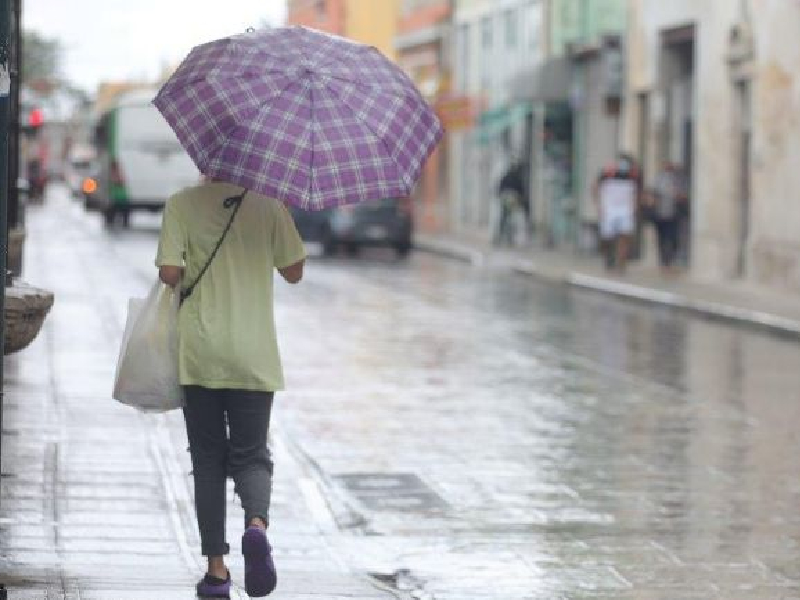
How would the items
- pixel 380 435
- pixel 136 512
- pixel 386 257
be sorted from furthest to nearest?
pixel 386 257
pixel 380 435
pixel 136 512

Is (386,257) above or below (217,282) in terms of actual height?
below

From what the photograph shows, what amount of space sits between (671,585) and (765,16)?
917 inches

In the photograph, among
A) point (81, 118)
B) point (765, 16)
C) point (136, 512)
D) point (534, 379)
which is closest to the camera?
point (136, 512)

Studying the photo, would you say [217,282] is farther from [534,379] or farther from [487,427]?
[534,379]

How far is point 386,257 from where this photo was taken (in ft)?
136

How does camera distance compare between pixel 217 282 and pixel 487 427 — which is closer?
pixel 217 282

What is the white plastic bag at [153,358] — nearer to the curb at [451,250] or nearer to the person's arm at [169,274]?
the person's arm at [169,274]

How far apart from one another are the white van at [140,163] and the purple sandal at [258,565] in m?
47.8

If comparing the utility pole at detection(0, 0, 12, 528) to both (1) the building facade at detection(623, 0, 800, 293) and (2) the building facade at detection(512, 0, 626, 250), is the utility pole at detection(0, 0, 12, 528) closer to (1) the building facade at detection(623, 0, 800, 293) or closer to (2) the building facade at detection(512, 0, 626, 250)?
(1) the building facade at detection(623, 0, 800, 293)

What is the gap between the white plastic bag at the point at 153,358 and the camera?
7918 mm

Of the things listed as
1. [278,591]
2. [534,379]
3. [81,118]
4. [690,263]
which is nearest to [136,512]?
[278,591]

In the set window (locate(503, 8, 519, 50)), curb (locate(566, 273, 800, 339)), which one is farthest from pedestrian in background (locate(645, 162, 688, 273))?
window (locate(503, 8, 519, 50))

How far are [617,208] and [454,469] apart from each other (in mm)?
23111

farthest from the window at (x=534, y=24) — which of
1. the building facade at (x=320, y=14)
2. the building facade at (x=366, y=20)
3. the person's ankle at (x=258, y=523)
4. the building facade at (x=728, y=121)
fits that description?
the person's ankle at (x=258, y=523)
